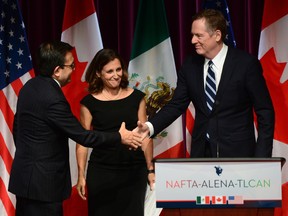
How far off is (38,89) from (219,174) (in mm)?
998

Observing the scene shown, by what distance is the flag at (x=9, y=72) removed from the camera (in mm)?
3922

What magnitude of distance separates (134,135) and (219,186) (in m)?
0.83

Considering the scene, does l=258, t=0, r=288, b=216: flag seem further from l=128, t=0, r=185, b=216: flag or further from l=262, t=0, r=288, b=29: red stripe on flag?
l=128, t=0, r=185, b=216: flag

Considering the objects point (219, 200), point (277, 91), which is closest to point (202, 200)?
point (219, 200)

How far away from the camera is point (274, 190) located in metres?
2.11

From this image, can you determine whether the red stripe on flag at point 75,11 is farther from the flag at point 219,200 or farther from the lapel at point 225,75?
the flag at point 219,200

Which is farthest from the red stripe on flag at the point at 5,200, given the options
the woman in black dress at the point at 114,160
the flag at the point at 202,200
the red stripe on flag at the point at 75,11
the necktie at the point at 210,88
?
the flag at the point at 202,200

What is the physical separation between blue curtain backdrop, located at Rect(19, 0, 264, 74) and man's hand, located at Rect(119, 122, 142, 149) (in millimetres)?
1370

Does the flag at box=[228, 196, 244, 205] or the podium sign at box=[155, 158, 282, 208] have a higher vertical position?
the podium sign at box=[155, 158, 282, 208]

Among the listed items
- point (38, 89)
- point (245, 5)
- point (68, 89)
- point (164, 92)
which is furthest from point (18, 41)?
point (245, 5)

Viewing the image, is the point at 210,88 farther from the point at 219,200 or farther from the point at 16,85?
the point at 16,85

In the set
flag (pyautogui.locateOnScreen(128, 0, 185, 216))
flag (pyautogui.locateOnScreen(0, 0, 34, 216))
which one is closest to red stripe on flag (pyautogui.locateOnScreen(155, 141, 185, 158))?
flag (pyautogui.locateOnScreen(128, 0, 185, 216))

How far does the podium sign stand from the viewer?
2.11 metres

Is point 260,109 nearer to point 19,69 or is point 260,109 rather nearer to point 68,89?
point 68,89
